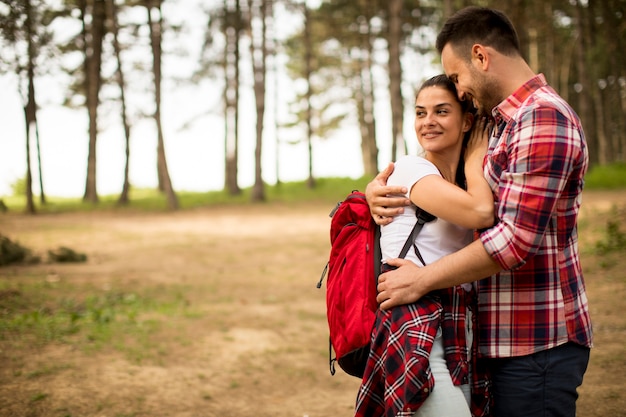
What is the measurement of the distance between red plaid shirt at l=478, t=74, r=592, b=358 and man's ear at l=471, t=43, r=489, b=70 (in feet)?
0.60

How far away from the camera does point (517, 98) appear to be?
248 cm

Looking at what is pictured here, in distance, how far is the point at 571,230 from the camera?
244cm

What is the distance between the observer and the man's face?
2553 mm

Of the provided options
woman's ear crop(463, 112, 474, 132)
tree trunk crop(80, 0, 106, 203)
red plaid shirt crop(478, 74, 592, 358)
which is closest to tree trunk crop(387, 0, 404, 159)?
tree trunk crop(80, 0, 106, 203)

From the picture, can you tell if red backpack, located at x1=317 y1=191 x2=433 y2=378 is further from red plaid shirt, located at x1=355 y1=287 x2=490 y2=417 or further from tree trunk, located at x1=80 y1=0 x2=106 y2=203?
tree trunk, located at x1=80 y1=0 x2=106 y2=203

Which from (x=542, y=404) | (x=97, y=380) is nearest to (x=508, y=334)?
(x=542, y=404)

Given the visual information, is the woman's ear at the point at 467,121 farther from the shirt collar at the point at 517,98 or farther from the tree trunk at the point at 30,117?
the tree trunk at the point at 30,117

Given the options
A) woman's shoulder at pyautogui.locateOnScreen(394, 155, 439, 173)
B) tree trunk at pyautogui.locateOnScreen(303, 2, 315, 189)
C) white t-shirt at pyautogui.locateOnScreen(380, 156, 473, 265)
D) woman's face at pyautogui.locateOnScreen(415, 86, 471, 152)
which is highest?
tree trunk at pyautogui.locateOnScreen(303, 2, 315, 189)

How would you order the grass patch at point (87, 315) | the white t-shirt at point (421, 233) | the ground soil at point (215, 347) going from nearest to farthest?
1. the white t-shirt at point (421, 233)
2. the ground soil at point (215, 347)
3. the grass patch at point (87, 315)

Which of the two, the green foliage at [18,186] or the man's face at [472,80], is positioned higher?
the man's face at [472,80]

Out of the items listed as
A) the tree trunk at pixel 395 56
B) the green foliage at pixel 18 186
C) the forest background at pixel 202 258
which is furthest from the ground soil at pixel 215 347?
the green foliage at pixel 18 186

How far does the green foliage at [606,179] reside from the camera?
2066 cm

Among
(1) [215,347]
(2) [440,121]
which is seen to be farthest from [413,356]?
(1) [215,347]

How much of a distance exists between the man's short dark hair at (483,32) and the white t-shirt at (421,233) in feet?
1.75
